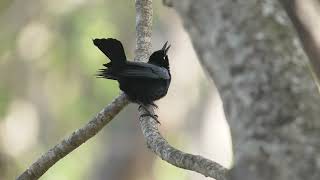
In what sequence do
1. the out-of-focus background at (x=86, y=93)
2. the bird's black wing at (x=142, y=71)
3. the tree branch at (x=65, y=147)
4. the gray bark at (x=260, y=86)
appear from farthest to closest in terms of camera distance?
the out-of-focus background at (x=86, y=93)
the tree branch at (x=65, y=147)
the bird's black wing at (x=142, y=71)
the gray bark at (x=260, y=86)

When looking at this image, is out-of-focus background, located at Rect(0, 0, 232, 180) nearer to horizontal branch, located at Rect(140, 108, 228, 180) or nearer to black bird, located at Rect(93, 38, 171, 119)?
black bird, located at Rect(93, 38, 171, 119)

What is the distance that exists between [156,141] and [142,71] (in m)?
0.45

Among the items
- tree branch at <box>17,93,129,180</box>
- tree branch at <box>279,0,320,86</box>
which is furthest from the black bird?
tree branch at <box>279,0,320,86</box>

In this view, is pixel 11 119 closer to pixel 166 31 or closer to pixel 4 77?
pixel 4 77

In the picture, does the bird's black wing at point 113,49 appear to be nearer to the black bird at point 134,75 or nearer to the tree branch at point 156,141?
the black bird at point 134,75

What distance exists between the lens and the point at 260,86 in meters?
0.97

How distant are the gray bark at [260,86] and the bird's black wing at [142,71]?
146 cm

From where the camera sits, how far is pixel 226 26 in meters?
1.00

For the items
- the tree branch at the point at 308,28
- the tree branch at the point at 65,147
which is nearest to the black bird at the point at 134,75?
the tree branch at the point at 65,147

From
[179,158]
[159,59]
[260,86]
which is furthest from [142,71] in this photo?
[260,86]

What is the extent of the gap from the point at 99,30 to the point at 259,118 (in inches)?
406

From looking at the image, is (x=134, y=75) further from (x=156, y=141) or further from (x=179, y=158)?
(x=179, y=158)

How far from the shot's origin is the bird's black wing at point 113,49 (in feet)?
8.19

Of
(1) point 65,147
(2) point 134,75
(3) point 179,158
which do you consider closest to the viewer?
(3) point 179,158
